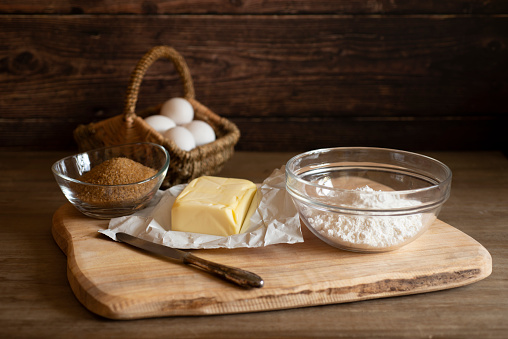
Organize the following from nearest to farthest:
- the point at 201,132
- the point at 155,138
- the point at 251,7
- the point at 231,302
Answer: the point at 231,302 < the point at 155,138 < the point at 201,132 < the point at 251,7

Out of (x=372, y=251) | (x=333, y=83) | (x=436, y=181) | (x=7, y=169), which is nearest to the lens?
(x=372, y=251)

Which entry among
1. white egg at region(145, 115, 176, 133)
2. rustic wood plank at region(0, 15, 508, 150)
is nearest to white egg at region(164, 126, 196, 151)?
white egg at region(145, 115, 176, 133)

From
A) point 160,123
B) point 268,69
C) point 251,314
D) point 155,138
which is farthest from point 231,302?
point 268,69

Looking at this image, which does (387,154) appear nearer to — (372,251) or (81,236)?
(372,251)

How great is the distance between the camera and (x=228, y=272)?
2.66 feet

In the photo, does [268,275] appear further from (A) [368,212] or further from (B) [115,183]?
(B) [115,183]

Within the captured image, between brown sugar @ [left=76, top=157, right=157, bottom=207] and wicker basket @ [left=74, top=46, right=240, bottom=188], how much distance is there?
15cm

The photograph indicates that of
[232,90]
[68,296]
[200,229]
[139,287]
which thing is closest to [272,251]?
[200,229]

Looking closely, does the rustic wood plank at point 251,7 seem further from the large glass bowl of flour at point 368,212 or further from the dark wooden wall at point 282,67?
the large glass bowl of flour at point 368,212

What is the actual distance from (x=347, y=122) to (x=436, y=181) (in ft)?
2.31

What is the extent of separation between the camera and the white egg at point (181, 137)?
128cm

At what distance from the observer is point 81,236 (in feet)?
3.16

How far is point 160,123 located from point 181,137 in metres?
0.09

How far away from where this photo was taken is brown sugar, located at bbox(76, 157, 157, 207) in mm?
A: 1018
